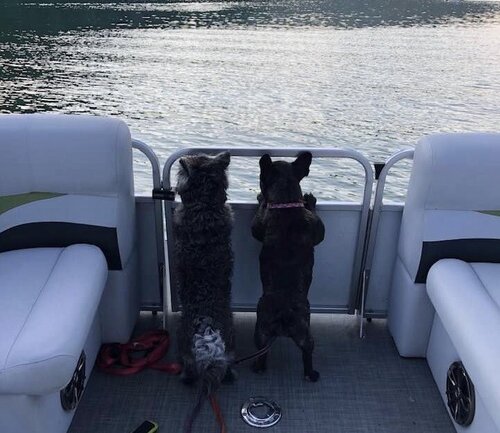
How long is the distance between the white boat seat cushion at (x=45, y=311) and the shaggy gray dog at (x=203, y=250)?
0.45m

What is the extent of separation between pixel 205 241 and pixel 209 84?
1825 cm

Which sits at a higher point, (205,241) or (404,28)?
(205,241)

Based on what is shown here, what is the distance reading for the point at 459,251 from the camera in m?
2.85

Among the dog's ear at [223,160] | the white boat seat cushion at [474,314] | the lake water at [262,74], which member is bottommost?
the lake water at [262,74]

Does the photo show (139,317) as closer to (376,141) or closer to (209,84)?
(376,141)

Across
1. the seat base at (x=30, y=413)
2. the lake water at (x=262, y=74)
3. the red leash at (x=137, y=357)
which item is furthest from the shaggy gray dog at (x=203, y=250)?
the lake water at (x=262, y=74)

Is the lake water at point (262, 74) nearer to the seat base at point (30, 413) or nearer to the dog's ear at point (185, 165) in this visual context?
the dog's ear at point (185, 165)

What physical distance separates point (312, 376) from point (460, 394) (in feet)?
2.44

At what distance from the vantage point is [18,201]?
2.88 meters

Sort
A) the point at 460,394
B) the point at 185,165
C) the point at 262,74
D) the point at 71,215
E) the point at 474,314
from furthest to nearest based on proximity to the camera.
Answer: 1. the point at 262,74
2. the point at 71,215
3. the point at 185,165
4. the point at 460,394
5. the point at 474,314

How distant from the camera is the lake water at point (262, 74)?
1434 centimetres

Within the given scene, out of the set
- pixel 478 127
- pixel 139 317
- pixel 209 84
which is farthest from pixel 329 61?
pixel 139 317

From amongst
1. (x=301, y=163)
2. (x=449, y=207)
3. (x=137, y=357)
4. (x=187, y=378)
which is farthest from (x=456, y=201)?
(x=137, y=357)

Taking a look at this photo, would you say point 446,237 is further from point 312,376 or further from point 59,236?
point 59,236
